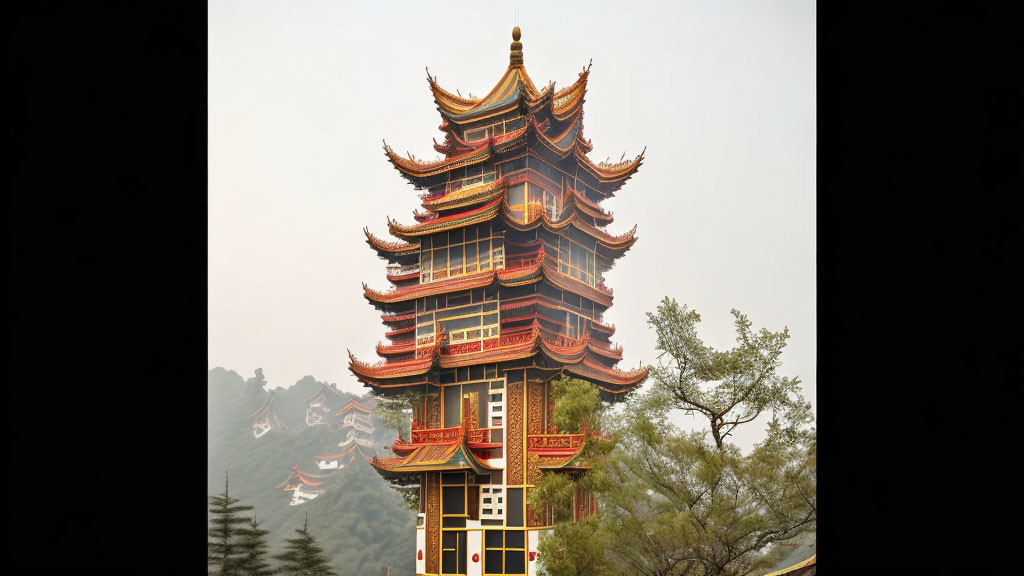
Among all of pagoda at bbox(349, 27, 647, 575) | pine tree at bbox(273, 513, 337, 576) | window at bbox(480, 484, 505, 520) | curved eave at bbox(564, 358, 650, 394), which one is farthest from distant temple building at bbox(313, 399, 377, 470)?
window at bbox(480, 484, 505, 520)

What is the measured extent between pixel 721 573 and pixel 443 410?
169 inches

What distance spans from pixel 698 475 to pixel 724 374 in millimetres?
1161

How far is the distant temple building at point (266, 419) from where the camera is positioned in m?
A: 21.4

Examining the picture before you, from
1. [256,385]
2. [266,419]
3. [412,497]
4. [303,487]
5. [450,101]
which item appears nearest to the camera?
[450,101]

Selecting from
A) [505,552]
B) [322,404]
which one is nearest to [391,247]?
[505,552]

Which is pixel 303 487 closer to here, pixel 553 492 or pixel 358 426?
pixel 358 426

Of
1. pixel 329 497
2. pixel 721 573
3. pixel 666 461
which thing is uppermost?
pixel 666 461

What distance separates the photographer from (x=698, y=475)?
8281mm

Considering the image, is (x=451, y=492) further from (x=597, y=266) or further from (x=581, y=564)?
(x=597, y=266)

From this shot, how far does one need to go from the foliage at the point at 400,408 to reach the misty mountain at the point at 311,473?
3.54m

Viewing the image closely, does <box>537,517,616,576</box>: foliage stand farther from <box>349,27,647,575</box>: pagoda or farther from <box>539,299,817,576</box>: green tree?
<box>349,27,647,575</box>: pagoda

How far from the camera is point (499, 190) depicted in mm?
11133

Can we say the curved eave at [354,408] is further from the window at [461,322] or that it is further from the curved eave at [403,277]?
the window at [461,322]
